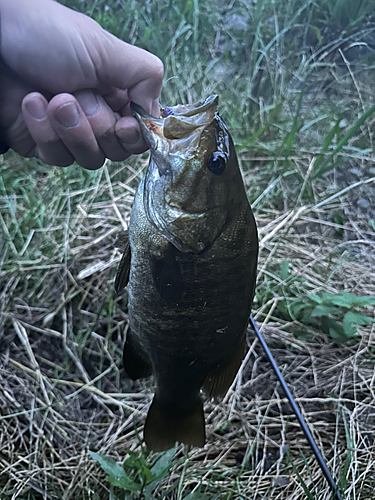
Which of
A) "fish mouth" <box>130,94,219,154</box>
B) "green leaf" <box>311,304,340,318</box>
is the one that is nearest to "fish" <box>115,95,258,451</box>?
"fish mouth" <box>130,94,219,154</box>

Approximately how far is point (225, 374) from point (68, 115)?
98 cm

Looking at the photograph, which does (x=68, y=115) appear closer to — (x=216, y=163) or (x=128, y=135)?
(x=128, y=135)

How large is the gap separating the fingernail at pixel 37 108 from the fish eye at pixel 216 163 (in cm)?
56

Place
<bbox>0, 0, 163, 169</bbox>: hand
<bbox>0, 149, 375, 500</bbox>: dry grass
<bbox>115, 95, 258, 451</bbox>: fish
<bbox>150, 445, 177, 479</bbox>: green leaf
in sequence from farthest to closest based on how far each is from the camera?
<bbox>0, 149, 375, 500</bbox>: dry grass < <bbox>150, 445, 177, 479</bbox>: green leaf < <bbox>0, 0, 163, 169</bbox>: hand < <bbox>115, 95, 258, 451</bbox>: fish

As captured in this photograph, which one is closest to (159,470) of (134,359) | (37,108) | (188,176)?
(134,359)

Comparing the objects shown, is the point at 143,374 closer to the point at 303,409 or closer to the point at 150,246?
the point at 150,246

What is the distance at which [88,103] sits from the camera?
1.47 m

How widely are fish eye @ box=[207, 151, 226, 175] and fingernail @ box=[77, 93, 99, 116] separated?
1.53 feet

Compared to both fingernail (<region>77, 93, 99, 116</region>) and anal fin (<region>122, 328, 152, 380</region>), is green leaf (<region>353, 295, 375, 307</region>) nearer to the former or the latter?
anal fin (<region>122, 328, 152, 380</region>)

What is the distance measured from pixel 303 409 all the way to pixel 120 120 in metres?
1.62

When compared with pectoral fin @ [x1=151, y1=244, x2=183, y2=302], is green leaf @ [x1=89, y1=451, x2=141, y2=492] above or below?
below

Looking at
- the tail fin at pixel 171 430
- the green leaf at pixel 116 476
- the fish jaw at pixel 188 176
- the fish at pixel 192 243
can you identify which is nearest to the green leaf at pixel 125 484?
the green leaf at pixel 116 476

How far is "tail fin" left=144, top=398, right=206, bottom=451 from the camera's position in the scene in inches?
60.4

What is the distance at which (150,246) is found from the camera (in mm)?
1310
